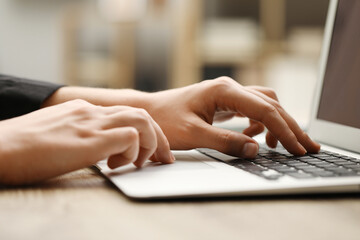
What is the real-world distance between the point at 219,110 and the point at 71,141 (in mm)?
297

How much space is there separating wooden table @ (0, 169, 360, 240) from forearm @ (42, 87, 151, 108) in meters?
0.31

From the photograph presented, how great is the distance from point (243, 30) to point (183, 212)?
2688mm

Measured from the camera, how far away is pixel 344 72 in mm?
834

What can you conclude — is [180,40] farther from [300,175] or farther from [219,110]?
[300,175]

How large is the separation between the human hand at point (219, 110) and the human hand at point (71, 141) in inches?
5.2

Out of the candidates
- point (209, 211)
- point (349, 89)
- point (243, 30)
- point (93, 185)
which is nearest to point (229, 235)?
point (209, 211)

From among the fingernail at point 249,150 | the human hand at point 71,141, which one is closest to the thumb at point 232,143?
the fingernail at point 249,150

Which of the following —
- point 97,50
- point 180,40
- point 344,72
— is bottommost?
point 97,50

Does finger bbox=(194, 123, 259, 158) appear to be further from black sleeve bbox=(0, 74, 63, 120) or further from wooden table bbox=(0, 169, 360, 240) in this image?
black sleeve bbox=(0, 74, 63, 120)

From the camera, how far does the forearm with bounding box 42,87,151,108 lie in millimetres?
794

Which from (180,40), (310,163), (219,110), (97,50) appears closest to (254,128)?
(219,110)

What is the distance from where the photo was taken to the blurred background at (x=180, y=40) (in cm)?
299

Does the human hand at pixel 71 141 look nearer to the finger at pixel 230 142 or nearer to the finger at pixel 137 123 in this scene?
the finger at pixel 137 123

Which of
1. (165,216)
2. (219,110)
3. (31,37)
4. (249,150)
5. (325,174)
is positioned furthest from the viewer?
(31,37)
